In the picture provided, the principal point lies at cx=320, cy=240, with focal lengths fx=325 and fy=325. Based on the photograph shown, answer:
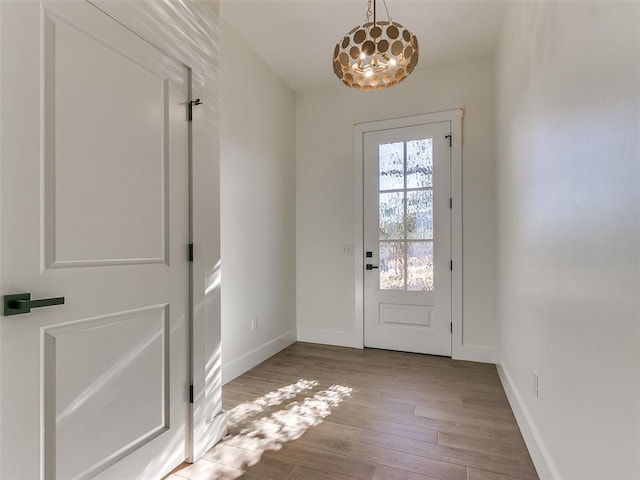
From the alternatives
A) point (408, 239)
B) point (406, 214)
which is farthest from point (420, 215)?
point (408, 239)

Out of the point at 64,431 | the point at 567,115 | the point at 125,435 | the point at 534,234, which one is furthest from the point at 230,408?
the point at 567,115

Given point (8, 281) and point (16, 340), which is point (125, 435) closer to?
point (16, 340)

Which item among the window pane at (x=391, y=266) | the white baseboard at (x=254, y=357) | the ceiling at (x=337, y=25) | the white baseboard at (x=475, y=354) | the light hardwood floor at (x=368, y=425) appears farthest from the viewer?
the window pane at (x=391, y=266)

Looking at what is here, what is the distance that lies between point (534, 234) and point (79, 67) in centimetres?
222

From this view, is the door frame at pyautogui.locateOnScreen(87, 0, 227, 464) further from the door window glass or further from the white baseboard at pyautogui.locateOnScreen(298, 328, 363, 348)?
the door window glass

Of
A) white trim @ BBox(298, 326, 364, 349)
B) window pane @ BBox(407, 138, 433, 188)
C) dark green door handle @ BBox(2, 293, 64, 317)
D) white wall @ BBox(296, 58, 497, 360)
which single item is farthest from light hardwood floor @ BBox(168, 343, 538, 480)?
window pane @ BBox(407, 138, 433, 188)

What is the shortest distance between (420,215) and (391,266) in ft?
2.01

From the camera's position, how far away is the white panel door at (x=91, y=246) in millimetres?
1064

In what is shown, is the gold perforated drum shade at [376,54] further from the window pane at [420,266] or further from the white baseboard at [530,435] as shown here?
the white baseboard at [530,435]

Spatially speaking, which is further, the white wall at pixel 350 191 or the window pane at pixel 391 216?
the window pane at pixel 391 216

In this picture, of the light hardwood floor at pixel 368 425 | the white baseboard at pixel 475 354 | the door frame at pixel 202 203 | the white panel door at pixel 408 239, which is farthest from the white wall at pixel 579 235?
the door frame at pixel 202 203

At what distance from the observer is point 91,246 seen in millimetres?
1290

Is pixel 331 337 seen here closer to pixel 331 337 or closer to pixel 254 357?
pixel 331 337

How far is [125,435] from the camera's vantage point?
4.61 feet
